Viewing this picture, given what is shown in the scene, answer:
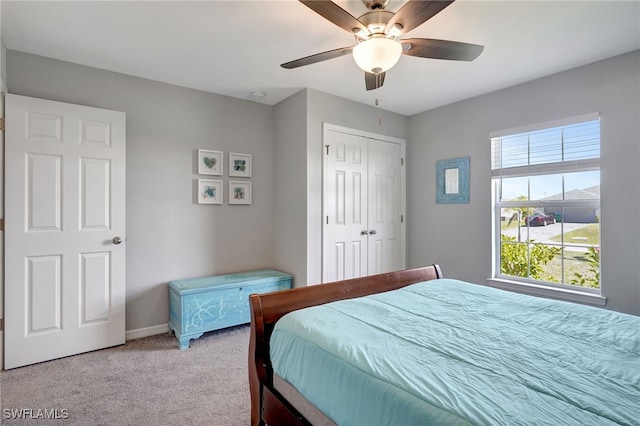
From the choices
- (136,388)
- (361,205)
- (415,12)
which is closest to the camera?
(415,12)

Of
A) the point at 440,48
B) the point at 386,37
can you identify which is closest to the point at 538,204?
the point at 440,48

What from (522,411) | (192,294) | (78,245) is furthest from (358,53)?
(78,245)

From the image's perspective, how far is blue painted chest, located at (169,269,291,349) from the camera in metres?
2.76

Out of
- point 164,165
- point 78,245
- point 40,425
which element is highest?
point 164,165

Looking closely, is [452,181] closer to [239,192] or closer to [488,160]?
[488,160]

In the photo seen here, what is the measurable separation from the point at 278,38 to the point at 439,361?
7.55 feet

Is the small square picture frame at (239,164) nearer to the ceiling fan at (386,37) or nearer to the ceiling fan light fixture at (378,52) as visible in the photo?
the ceiling fan at (386,37)

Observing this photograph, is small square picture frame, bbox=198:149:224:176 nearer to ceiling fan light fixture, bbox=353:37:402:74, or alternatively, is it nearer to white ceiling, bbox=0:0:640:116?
A: white ceiling, bbox=0:0:640:116

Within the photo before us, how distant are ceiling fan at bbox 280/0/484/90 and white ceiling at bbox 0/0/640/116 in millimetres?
269

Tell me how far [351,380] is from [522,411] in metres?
0.49

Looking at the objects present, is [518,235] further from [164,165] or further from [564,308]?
Result: [164,165]

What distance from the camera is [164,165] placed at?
307 centimetres

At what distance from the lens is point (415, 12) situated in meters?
1.51

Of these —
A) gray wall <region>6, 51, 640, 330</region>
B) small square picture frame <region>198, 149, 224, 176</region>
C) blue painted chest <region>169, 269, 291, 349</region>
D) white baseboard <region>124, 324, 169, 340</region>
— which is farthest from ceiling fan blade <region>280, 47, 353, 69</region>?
white baseboard <region>124, 324, 169, 340</region>
